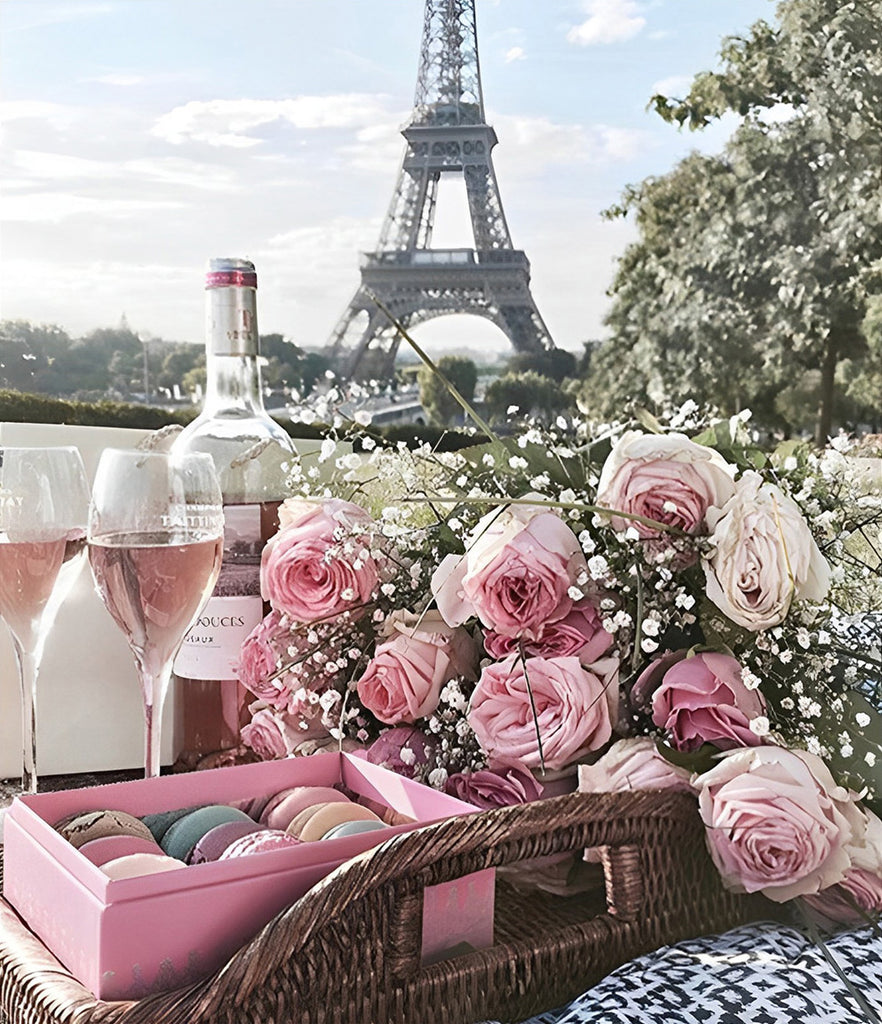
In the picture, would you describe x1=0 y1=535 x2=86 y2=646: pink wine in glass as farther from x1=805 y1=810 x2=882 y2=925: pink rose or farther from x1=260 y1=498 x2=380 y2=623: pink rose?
x1=805 y1=810 x2=882 y2=925: pink rose

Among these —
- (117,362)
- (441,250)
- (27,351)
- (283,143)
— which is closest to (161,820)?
(27,351)

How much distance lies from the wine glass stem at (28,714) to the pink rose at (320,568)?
14 centimetres

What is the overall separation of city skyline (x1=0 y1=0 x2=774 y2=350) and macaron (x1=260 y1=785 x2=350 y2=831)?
8606 millimetres

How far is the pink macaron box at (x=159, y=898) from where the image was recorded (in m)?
0.36

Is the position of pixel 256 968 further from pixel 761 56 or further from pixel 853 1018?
pixel 761 56

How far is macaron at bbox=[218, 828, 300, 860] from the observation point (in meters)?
0.42

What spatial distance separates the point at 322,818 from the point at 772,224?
7.25m

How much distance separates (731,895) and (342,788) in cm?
20

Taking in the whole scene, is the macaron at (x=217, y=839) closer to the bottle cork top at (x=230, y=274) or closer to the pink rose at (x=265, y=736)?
the pink rose at (x=265, y=736)

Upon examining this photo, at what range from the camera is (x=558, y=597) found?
0.57m

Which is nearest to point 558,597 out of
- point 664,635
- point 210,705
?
point 664,635

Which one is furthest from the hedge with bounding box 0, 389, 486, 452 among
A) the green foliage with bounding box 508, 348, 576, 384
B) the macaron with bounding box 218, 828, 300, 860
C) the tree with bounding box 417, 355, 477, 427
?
the green foliage with bounding box 508, 348, 576, 384

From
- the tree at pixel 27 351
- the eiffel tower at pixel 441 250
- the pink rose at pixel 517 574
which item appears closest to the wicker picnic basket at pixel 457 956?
the pink rose at pixel 517 574

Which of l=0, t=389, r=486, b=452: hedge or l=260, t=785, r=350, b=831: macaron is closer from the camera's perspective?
l=260, t=785, r=350, b=831: macaron
